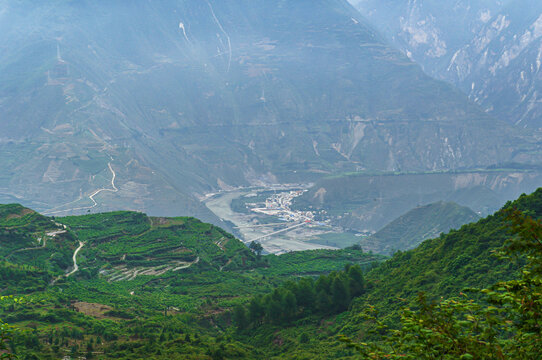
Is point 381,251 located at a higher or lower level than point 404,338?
higher

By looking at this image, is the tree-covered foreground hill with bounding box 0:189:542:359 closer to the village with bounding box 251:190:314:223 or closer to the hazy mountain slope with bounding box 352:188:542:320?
the hazy mountain slope with bounding box 352:188:542:320

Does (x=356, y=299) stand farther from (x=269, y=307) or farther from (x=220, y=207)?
(x=220, y=207)

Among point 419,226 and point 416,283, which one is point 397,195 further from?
point 416,283

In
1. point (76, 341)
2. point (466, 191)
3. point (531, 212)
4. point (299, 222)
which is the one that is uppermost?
point (466, 191)

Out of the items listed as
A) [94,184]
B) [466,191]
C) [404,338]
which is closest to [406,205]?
[466,191]

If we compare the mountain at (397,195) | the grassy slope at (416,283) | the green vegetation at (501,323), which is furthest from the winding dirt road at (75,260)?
the mountain at (397,195)

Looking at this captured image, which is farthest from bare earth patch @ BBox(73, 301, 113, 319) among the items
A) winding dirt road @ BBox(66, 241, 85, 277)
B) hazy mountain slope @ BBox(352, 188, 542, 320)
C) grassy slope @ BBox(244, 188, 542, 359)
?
hazy mountain slope @ BBox(352, 188, 542, 320)
